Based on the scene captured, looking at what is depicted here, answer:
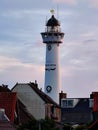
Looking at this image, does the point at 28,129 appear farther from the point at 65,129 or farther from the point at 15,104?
the point at 65,129

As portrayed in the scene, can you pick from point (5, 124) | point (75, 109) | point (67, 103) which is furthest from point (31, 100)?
point (67, 103)

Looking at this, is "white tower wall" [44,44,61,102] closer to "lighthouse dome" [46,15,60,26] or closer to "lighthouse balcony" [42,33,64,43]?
"lighthouse balcony" [42,33,64,43]

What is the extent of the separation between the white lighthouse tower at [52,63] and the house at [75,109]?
151 inches

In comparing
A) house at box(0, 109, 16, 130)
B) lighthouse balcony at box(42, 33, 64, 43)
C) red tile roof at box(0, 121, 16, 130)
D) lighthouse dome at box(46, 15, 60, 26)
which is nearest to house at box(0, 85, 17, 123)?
house at box(0, 109, 16, 130)

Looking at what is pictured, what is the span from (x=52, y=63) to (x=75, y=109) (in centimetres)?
986

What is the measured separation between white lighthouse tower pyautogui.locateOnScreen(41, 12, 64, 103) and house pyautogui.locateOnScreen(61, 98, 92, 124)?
3.84 metres

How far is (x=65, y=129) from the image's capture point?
288 ft

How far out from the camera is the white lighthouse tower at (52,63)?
139 meters

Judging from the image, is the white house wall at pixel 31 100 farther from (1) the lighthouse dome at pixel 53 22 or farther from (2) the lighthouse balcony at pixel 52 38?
(1) the lighthouse dome at pixel 53 22

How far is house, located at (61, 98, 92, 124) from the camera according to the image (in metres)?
138

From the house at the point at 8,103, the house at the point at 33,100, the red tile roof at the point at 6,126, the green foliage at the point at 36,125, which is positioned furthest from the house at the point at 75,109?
the red tile roof at the point at 6,126

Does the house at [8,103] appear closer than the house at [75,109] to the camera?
Yes

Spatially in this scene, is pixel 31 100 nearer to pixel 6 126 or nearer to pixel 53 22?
pixel 6 126

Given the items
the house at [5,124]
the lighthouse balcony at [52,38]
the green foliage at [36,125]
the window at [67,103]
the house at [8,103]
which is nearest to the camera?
the house at [5,124]
